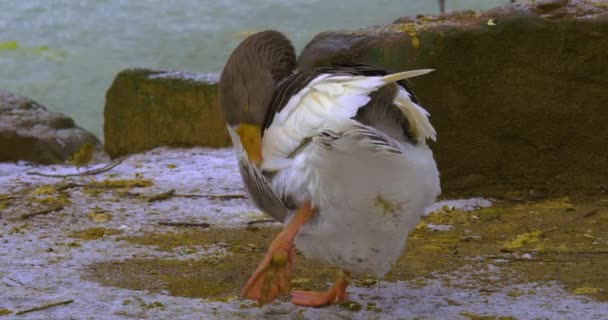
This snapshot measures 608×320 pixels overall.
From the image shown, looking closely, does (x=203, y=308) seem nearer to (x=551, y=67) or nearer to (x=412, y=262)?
(x=412, y=262)

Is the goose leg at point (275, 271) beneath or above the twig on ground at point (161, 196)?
above

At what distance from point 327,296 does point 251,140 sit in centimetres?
75

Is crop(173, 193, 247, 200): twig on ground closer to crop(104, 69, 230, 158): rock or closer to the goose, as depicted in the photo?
crop(104, 69, 230, 158): rock

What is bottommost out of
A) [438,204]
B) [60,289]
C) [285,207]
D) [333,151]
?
[438,204]

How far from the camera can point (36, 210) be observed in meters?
5.02

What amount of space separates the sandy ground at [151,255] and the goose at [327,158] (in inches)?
10.8

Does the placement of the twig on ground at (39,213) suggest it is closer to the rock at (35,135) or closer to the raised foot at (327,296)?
the rock at (35,135)

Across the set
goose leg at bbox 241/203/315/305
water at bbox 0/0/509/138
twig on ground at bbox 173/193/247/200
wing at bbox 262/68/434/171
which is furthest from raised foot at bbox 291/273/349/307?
water at bbox 0/0/509/138

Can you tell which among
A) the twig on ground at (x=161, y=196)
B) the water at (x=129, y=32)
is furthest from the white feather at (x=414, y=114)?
the water at (x=129, y=32)

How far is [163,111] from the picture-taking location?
684cm

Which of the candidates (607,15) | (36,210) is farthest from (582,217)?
(36,210)

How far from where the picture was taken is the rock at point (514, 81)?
484cm

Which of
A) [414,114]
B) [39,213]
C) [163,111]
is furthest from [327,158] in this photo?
[163,111]

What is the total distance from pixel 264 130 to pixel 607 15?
2.63 meters
